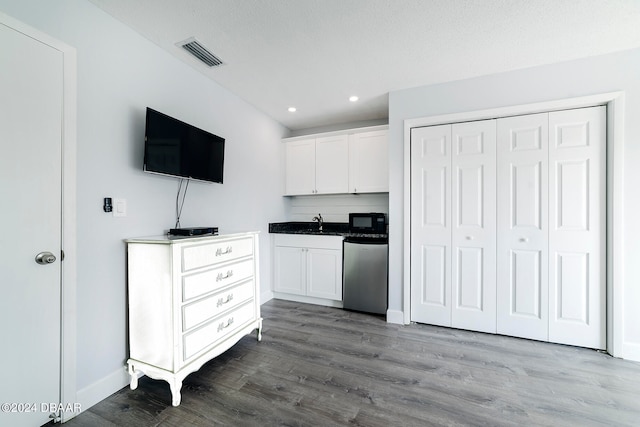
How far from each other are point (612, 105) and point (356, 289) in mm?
2940

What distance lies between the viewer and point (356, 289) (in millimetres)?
3164

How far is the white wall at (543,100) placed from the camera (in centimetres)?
214

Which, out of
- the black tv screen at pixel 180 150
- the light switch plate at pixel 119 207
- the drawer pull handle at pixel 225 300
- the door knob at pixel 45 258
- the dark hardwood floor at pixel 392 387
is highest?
the black tv screen at pixel 180 150

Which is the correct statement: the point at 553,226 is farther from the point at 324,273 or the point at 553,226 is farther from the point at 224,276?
the point at 224,276

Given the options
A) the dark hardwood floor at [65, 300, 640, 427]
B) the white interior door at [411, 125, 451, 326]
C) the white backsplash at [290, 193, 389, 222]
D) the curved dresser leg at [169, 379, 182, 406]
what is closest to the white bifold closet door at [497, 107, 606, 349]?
the dark hardwood floor at [65, 300, 640, 427]

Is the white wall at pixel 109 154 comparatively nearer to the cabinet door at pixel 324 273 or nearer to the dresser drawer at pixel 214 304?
the dresser drawer at pixel 214 304

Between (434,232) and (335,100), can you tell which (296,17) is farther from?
(434,232)

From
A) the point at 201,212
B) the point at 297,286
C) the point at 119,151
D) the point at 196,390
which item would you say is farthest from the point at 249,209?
the point at 196,390

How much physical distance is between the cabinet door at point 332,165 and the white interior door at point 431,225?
1048 millimetres

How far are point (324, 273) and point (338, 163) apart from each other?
1555mm

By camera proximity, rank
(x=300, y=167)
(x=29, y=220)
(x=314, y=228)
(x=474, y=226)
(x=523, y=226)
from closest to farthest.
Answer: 1. (x=29, y=220)
2. (x=523, y=226)
3. (x=474, y=226)
4. (x=300, y=167)
5. (x=314, y=228)

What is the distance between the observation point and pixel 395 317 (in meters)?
2.85

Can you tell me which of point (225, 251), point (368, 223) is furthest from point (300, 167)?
point (225, 251)

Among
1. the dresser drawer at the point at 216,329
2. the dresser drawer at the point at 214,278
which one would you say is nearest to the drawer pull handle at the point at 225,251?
the dresser drawer at the point at 214,278
